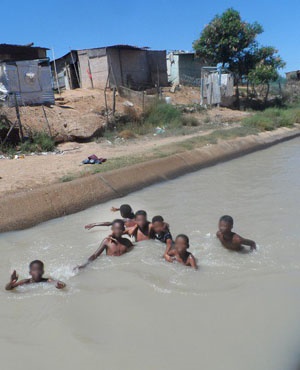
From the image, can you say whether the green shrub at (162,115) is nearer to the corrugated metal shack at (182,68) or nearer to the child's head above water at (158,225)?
the child's head above water at (158,225)

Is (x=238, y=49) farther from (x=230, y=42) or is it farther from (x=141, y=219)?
(x=141, y=219)

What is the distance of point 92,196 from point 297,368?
17.1 ft

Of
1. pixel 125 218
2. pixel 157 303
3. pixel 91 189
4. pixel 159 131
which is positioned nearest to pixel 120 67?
pixel 159 131

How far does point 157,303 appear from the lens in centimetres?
417

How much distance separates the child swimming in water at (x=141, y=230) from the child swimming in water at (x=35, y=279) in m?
1.41

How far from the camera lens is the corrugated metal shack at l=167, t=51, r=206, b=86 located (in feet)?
86.1

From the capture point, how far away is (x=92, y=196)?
758cm

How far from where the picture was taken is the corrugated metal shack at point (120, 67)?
2123 cm

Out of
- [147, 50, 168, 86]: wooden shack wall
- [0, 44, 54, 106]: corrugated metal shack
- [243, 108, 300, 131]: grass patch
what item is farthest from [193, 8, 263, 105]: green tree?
[0, 44, 54, 106]: corrugated metal shack

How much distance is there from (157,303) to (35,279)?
146 cm

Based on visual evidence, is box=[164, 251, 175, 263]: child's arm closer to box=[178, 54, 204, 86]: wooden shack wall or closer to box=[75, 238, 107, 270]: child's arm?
box=[75, 238, 107, 270]: child's arm

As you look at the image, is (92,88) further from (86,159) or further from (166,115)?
(86,159)

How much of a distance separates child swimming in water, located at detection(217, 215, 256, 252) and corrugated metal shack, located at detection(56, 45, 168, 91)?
16344mm

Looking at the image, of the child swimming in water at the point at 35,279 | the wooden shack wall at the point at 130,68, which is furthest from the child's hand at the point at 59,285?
the wooden shack wall at the point at 130,68
